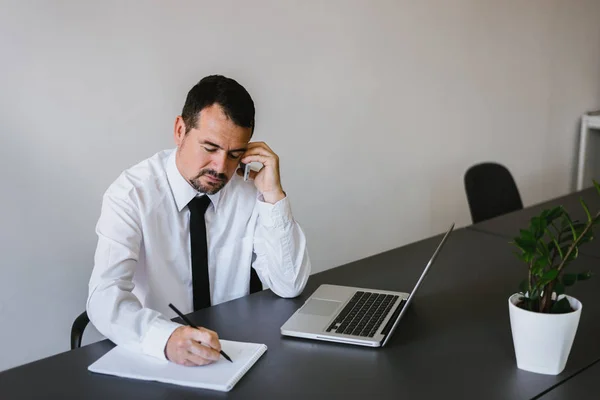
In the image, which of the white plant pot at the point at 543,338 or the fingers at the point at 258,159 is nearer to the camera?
the white plant pot at the point at 543,338

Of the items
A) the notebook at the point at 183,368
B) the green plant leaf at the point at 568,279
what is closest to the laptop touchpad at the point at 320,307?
the notebook at the point at 183,368

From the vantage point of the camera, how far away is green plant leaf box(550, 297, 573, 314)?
4.56 ft

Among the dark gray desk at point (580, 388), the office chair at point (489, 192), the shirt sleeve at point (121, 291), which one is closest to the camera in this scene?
the dark gray desk at point (580, 388)

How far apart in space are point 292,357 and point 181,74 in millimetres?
1477

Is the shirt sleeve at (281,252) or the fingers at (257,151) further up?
the fingers at (257,151)

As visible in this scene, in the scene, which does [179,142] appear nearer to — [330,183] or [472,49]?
[330,183]

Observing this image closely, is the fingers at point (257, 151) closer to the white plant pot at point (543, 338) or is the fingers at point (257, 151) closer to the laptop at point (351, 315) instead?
the laptop at point (351, 315)

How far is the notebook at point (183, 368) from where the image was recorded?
134 centimetres

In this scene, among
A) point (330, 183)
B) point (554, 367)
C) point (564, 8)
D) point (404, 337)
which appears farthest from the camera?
point (564, 8)

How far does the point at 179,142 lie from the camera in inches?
73.2

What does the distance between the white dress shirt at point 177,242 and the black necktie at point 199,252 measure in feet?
0.09

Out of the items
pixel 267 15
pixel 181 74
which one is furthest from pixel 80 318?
pixel 267 15

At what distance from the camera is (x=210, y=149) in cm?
179

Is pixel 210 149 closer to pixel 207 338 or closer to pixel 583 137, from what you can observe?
pixel 207 338
